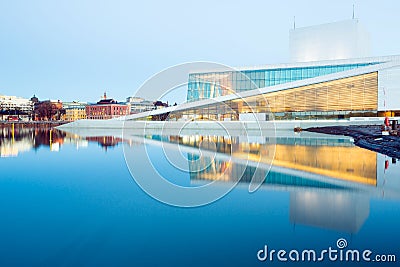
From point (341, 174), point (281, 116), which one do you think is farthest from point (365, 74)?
point (341, 174)

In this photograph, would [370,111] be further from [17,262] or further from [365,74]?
[17,262]

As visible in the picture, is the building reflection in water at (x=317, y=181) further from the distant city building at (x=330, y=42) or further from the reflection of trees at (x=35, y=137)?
the distant city building at (x=330, y=42)

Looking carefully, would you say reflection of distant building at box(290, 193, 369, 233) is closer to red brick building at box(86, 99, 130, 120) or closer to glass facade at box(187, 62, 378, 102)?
glass facade at box(187, 62, 378, 102)

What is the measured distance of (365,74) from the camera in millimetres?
30906

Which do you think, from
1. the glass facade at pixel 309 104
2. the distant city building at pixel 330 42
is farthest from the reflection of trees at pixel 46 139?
the distant city building at pixel 330 42

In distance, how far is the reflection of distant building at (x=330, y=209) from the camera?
3.86m

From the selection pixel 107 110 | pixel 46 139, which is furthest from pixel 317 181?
pixel 107 110

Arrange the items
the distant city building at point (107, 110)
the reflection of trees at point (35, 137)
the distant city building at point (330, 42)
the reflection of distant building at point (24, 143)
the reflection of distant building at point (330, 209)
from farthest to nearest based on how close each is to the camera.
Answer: the distant city building at point (107, 110) → the distant city building at point (330, 42) → the reflection of trees at point (35, 137) → the reflection of distant building at point (24, 143) → the reflection of distant building at point (330, 209)

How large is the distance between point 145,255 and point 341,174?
5.08 metres

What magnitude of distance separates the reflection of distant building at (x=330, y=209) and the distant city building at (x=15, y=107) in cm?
9308

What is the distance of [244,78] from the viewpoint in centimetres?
3788

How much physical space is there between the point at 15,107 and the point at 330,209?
105863mm

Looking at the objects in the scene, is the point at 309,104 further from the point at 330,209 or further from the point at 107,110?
the point at 107,110

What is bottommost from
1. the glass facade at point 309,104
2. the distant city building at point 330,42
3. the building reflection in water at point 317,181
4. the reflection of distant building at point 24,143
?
the building reflection in water at point 317,181
